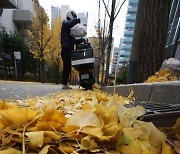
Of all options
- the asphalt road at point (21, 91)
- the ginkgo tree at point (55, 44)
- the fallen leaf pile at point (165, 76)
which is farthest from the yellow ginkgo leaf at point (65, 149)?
the ginkgo tree at point (55, 44)

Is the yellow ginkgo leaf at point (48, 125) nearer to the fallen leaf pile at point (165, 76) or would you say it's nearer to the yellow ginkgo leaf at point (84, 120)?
the yellow ginkgo leaf at point (84, 120)

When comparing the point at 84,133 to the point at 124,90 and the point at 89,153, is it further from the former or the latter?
the point at 124,90

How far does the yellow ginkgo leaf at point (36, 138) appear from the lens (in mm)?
695

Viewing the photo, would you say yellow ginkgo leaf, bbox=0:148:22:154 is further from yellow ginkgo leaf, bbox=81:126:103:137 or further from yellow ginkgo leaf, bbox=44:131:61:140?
yellow ginkgo leaf, bbox=81:126:103:137

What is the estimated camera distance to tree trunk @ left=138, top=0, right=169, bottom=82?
4273mm

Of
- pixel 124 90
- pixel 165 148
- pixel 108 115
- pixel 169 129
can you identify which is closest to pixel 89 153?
pixel 108 115

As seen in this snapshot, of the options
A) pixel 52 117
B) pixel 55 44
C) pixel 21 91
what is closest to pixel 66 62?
pixel 21 91

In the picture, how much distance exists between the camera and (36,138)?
0.71 metres

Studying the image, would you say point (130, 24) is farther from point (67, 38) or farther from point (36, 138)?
point (36, 138)

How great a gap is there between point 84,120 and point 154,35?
3843mm

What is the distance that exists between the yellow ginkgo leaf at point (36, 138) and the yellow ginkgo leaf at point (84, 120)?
0.51ft

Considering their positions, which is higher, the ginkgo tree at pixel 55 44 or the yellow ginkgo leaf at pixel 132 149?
the ginkgo tree at pixel 55 44

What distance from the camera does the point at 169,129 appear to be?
4.01 ft

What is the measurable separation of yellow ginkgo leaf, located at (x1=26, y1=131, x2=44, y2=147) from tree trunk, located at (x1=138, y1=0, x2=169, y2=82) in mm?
3891
